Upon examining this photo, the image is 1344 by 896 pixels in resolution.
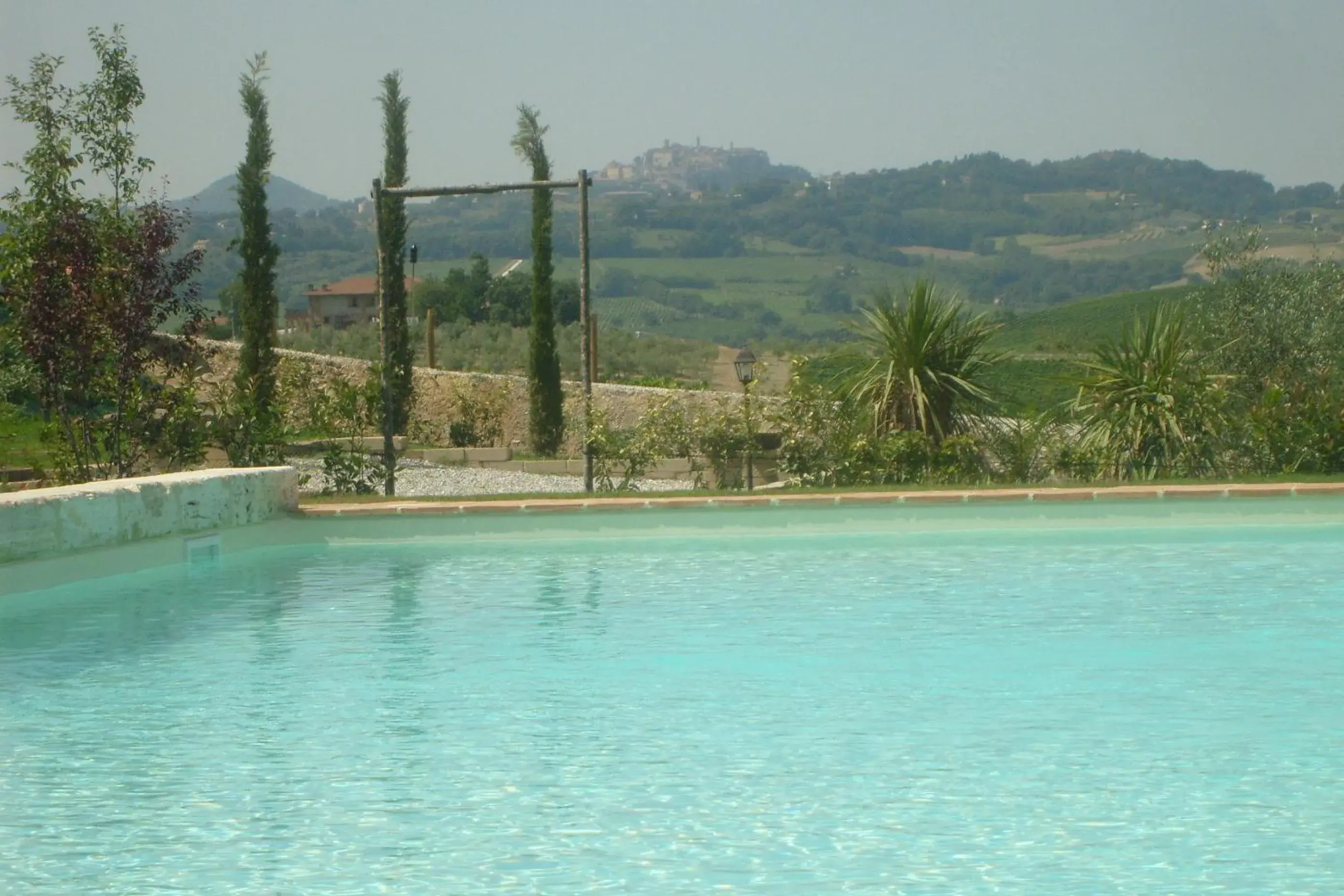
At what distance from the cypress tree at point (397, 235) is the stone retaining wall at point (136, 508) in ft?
30.4

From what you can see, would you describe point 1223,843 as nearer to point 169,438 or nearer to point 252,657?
point 252,657

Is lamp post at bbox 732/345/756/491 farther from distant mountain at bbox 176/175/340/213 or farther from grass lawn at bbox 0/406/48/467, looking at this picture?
distant mountain at bbox 176/175/340/213

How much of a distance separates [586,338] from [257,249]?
1029 cm

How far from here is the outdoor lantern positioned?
1464cm

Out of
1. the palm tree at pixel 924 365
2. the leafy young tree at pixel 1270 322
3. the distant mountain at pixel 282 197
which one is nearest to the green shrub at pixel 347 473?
the palm tree at pixel 924 365

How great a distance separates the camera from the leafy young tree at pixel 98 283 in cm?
1305

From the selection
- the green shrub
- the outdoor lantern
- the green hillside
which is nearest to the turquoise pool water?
the green shrub

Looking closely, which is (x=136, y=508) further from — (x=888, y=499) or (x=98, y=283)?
(x=888, y=499)

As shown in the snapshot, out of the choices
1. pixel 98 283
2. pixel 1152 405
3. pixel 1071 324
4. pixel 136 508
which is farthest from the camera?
pixel 1071 324

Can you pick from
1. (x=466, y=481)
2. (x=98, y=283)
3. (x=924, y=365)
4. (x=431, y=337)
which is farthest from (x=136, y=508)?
(x=431, y=337)

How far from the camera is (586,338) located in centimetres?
1485

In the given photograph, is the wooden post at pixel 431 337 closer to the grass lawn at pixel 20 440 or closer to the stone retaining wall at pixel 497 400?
the stone retaining wall at pixel 497 400

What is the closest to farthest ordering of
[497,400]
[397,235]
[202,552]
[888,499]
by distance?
[202,552] → [888,499] → [497,400] → [397,235]

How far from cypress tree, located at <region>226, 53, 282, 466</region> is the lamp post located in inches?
365
